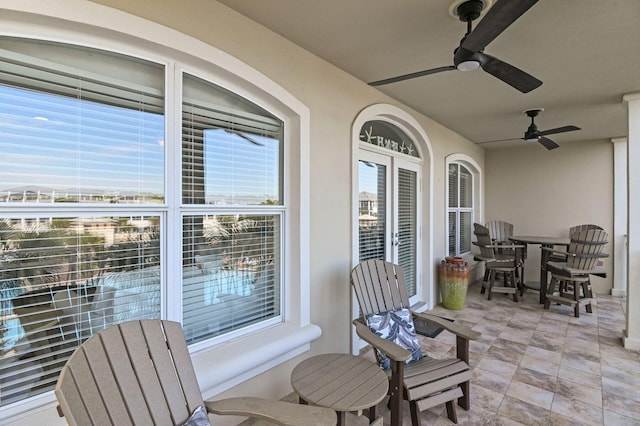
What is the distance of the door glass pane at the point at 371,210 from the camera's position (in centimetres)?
356

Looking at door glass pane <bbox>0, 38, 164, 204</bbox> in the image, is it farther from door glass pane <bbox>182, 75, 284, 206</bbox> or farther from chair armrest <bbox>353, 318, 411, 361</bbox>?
chair armrest <bbox>353, 318, 411, 361</bbox>

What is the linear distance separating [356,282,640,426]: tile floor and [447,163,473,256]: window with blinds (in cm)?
134

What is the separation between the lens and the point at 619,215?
18.6 ft

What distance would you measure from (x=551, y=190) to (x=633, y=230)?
308 cm

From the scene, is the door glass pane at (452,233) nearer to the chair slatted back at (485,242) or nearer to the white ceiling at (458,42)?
the chair slatted back at (485,242)

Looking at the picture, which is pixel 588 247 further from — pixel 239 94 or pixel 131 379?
pixel 131 379

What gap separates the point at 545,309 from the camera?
4.71 meters

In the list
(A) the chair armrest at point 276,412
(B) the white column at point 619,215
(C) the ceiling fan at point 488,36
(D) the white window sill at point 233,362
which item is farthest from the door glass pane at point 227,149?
(B) the white column at point 619,215

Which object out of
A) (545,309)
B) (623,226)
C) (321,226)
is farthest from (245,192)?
(623,226)

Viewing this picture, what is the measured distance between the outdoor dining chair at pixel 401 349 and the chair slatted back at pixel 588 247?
3213mm

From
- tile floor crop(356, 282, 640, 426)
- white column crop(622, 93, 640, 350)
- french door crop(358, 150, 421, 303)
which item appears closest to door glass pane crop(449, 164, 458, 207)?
french door crop(358, 150, 421, 303)

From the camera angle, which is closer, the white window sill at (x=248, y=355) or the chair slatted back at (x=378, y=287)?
the white window sill at (x=248, y=355)

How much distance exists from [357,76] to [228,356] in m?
2.66

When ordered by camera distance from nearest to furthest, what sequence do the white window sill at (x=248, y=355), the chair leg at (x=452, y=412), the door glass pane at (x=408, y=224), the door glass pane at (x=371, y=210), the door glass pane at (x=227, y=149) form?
1. the white window sill at (x=248, y=355)
2. the door glass pane at (x=227, y=149)
3. the chair leg at (x=452, y=412)
4. the door glass pane at (x=371, y=210)
5. the door glass pane at (x=408, y=224)
